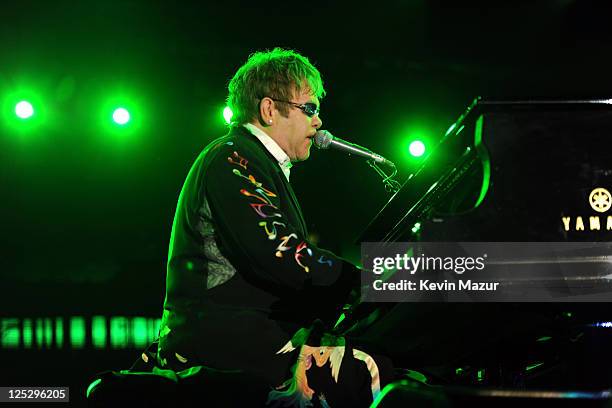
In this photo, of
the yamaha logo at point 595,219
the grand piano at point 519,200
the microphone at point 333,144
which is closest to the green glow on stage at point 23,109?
the microphone at point 333,144

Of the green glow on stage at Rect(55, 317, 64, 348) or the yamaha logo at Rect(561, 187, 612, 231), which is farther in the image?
the green glow on stage at Rect(55, 317, 64, 348)

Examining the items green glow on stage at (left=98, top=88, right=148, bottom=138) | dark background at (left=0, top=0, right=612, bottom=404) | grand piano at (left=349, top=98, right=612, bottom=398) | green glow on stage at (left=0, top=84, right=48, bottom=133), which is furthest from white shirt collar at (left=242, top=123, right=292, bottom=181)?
green glow on stage at (left=0, top=84, right=48, bottom=133)

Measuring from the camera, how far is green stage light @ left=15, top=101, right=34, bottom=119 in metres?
6.03

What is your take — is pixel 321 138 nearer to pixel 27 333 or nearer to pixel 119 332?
pixel 119 332

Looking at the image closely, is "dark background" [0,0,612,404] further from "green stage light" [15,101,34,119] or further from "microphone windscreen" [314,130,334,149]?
"microphone windscreen" [314,130,334,149]

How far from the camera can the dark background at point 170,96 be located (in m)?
5.64

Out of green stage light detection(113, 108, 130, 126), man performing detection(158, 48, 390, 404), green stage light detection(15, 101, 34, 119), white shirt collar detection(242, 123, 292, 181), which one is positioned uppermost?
green stage light detection(15, 101, 34, 119)

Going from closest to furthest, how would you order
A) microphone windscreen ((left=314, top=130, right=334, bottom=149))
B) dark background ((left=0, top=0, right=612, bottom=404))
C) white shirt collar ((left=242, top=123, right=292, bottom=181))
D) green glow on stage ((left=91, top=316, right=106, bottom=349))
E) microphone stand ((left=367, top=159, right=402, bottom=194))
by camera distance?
1. white shirt collar ((left=242, top=123, right=292, bottom=181))
2. microphone windscreen ((left=314, top=130, right=334, bottom=149))
3. microphone stand ((left=367, top=159, right=402, bottom=194))
4. dark background ((left=0, top=0, right=612, bottom=404))
5. green glow on stage ((left=91, top=316, right=106, bottom=349))

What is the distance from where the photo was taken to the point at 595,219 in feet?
5.75

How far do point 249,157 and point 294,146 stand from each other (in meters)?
0.31

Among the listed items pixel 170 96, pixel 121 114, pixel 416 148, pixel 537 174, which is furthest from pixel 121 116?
pixel 537 174

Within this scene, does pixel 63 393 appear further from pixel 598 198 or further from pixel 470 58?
pixel 470 58

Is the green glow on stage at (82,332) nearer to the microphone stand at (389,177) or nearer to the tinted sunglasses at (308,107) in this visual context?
the microphone stand at (389,177)

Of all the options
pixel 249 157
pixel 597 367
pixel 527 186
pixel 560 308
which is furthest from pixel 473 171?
pixel 597 367
